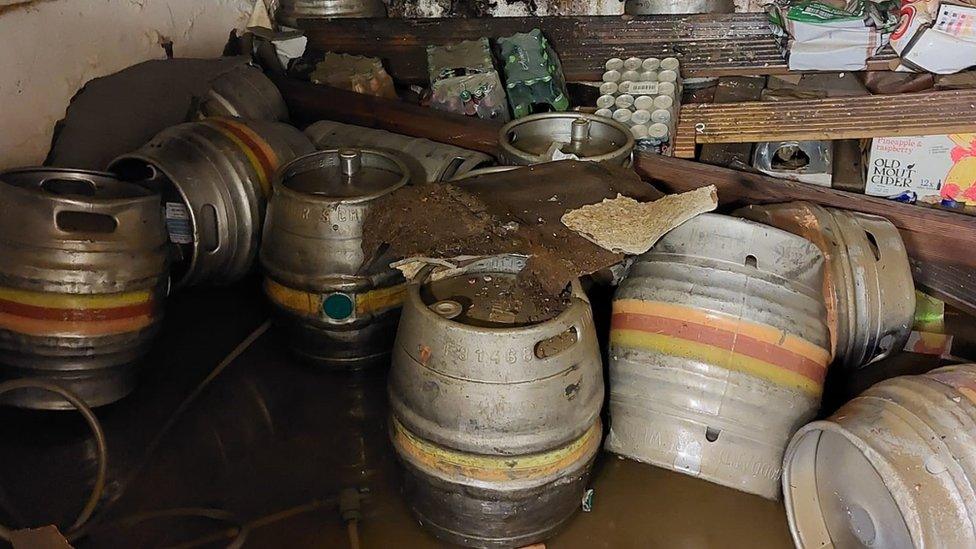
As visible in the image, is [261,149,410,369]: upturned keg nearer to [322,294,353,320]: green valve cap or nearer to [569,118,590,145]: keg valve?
[322,294,353,320]: green valve cap

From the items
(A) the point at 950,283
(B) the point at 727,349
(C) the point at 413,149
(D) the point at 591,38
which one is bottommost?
(A) the point at 950,283

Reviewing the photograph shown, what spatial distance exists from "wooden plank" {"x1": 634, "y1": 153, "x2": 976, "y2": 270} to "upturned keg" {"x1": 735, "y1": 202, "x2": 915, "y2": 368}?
7.7 inches

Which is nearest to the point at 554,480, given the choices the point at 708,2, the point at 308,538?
the point at 308,538

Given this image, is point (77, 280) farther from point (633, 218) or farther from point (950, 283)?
point (950, 283)

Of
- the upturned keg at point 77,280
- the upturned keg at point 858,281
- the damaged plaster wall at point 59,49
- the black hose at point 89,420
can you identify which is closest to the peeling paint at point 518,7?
the damaged plaster wall at point 59,49

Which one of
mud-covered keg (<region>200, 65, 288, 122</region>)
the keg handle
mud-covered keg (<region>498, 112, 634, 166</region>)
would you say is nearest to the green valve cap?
mud-covered keg (<region>498, 112, 634, 166</region>)

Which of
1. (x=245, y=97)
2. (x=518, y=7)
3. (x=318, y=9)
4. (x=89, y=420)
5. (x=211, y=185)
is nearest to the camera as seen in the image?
(x=89, y=420)

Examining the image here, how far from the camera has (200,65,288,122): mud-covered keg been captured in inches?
113

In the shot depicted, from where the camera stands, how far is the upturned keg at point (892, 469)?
149 cm

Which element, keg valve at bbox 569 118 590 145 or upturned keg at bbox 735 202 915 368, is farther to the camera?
keg valve at bbox 569 118 590 145

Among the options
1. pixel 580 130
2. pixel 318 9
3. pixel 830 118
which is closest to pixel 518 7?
pixel 318 9

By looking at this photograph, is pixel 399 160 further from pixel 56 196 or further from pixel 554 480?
pixel 554 480

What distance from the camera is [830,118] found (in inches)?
101

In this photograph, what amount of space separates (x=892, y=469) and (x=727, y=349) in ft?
1.41
